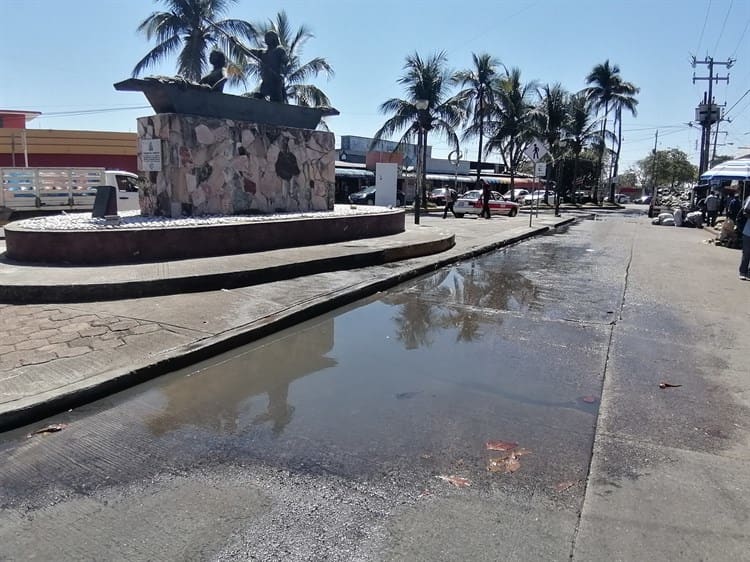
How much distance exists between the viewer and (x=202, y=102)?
12148 mm

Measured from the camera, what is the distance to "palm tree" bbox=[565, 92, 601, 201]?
2046 inches

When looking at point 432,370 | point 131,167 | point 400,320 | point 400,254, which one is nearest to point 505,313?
point 400,320

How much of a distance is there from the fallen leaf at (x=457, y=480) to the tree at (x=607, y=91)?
5548 cm

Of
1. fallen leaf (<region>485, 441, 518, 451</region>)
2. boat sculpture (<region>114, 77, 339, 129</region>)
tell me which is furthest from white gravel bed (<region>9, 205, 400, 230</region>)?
fallen leaf (<region>485, 441, 518, 451</region>)

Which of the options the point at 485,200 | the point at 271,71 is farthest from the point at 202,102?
the point at 485,200

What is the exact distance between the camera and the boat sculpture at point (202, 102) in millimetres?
11594

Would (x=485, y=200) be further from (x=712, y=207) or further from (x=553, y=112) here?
(x=553, y=112)

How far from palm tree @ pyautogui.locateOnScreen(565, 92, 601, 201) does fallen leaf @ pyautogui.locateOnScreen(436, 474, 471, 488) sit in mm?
52160

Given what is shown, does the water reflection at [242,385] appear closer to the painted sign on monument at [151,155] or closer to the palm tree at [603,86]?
the painted sign on monument at [151,155]

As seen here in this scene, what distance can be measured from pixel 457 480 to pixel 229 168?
1040 cm

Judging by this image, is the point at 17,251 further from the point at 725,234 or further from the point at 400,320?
the point at 725,234

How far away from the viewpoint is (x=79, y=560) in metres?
2.75

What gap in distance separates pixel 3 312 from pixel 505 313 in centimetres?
623

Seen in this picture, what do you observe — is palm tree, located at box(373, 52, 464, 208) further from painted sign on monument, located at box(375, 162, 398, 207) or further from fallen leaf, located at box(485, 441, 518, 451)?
fallen leaf, located at box(485, 441, 518, 451)
